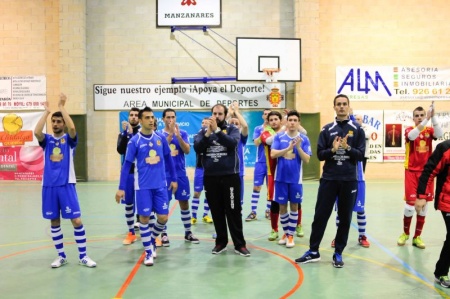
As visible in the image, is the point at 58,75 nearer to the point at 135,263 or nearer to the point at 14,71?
the point at 14,71

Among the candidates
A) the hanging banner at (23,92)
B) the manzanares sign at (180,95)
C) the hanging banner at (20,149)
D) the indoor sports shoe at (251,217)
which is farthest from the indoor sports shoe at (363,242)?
the hanging banner at (23,92)

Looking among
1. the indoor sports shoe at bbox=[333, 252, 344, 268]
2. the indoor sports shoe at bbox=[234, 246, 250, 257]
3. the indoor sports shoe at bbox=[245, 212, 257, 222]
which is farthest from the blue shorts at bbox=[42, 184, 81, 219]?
the indoor sports shoe at bbox=[245, 212, 257, 222]

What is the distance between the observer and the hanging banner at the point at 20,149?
1555 centimetres

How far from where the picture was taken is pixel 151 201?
19.5 ft

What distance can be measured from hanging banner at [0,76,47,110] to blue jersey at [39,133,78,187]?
10.7 meters

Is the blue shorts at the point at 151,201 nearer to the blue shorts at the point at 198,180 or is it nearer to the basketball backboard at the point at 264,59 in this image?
the blue shorts at the point at 198,180

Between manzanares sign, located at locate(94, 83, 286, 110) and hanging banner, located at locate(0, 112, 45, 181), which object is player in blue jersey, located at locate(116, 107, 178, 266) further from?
hanging banner, located at locate(0, 112, 45, 181)

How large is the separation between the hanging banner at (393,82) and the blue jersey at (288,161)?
9.34 meters

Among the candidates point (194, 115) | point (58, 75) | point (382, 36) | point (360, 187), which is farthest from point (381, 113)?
point (58, 75)

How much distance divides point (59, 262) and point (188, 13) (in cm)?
1140

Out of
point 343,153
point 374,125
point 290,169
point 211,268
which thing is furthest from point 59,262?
point 374,125

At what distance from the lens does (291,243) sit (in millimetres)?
6789

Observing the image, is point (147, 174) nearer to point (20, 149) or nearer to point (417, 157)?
point (417, 157)

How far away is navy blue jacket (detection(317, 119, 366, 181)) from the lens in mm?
5648
